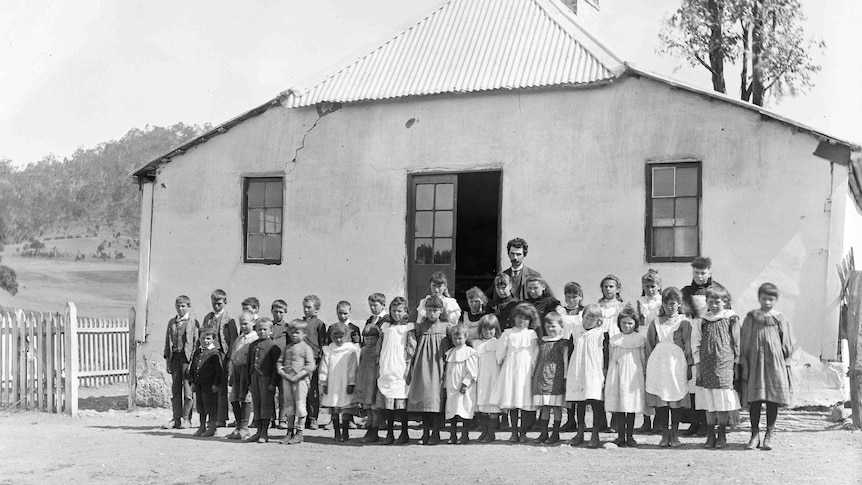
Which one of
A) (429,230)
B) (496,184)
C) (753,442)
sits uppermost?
(496,184)

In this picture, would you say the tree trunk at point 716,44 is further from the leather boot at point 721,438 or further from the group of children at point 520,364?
the leather boot at point 721,438

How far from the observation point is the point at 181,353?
31.1 ft

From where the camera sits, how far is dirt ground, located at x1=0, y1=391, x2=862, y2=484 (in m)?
6.29

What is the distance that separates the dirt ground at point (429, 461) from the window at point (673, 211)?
196 cm

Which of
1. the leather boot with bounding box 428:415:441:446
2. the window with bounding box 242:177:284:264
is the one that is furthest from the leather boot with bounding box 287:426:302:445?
the window with bounding box 242:177:284:264

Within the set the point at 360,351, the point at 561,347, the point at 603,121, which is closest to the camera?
the point at 561,347

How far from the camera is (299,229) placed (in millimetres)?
11297

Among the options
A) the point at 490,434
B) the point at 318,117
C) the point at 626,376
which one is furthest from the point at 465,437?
the point at 318,117

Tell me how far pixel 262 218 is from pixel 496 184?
3.47 m

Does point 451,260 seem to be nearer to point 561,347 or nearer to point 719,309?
point 561,347

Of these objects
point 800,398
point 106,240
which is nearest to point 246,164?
point 800,398

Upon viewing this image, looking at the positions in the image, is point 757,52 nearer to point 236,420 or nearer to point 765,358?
point 765,358

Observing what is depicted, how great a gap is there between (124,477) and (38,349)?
16.9 ft

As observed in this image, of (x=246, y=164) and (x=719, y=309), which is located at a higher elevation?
(x=246, y=164)
